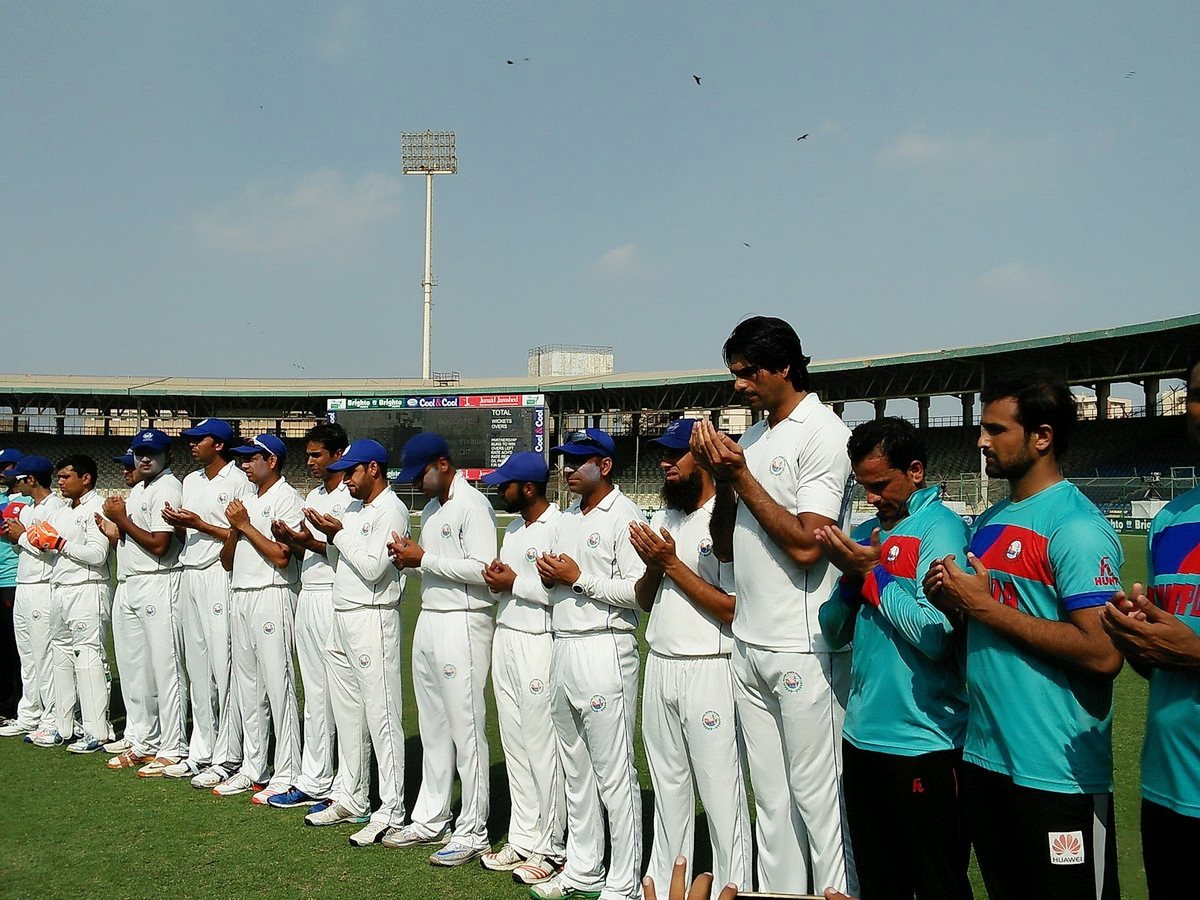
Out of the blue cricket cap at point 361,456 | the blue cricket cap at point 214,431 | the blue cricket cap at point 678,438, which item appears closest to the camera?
the blue cricket cap at point 678,438

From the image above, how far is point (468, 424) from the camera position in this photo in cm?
3938

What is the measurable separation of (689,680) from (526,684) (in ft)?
4.23

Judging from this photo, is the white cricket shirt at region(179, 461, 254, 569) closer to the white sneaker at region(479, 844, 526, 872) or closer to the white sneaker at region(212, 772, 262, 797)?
the white sneaker at region(212, 772, 262, 797)

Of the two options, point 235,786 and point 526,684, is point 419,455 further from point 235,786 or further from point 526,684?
point 235,786

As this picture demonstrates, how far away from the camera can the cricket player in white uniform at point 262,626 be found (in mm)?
6457

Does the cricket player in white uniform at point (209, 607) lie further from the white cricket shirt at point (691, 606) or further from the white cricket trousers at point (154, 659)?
the white cricket shirt at point (691, 606)

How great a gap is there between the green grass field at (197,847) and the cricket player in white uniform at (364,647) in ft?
1.00

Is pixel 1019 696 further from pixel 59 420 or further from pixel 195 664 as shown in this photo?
pixel 59 420

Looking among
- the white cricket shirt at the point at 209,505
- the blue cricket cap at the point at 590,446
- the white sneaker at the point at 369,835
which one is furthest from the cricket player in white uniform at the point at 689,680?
the white cricket shirt at the point at 209,505

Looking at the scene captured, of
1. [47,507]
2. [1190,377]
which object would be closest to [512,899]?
[1190,377]

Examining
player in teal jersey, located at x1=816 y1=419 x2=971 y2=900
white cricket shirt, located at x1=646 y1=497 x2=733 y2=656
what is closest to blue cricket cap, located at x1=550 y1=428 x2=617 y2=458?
white cricket shirt, located at x1=646 y1=497 x2=733 y2=656

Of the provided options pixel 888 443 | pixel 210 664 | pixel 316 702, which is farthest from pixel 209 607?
pixel 888 443

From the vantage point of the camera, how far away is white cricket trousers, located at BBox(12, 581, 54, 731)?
26.2ft

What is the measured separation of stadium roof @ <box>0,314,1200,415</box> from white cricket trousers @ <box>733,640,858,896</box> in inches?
1222
